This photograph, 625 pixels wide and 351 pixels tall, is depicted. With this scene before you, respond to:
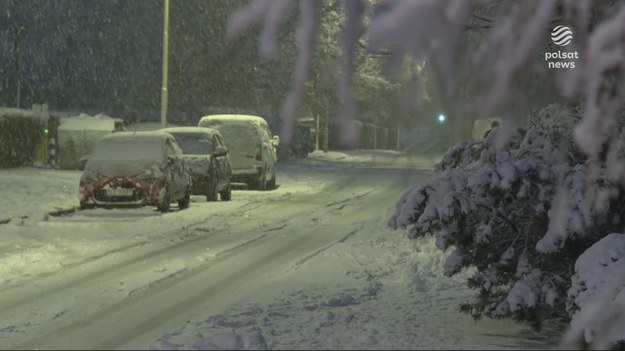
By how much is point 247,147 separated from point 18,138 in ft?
27.1

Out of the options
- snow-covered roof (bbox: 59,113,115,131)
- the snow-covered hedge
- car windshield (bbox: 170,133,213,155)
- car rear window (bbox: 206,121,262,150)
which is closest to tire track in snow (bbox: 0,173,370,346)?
car windshield (bbox: 170,133,213,155)

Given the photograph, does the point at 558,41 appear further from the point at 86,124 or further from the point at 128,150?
the point at 86,124

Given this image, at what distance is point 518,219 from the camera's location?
7645mm

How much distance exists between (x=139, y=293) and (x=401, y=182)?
887 inches

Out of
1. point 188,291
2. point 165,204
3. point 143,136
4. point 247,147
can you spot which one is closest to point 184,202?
point 165,204

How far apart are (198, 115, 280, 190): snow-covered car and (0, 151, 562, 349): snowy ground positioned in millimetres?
6378

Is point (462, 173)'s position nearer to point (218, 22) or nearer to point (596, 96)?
point (596, 96)

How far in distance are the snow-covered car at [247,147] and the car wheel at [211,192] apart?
157 inches

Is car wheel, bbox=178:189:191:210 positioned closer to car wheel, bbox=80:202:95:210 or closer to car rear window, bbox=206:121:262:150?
car wheel, bbox=80:202:95:210

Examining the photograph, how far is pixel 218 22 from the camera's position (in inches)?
1559

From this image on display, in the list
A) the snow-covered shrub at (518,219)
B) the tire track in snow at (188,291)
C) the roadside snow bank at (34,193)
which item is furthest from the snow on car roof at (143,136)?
the snow-covered shrub at (518,219)

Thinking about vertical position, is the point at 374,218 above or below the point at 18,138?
below

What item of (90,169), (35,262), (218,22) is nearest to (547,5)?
(35,262)

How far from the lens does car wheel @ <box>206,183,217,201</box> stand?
75.3 ft
